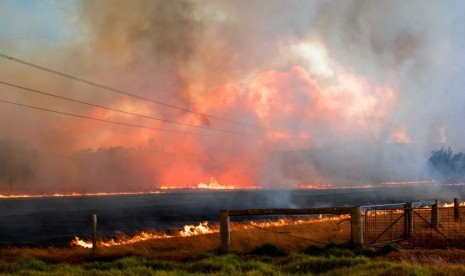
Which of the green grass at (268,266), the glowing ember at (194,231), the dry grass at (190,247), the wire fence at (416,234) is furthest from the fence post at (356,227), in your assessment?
the glowing ember at (194,231)

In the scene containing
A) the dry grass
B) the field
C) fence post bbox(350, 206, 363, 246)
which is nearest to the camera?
the field

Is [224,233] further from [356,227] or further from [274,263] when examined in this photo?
[356,227]

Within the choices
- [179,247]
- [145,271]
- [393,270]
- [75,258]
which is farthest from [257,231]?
[393,270]

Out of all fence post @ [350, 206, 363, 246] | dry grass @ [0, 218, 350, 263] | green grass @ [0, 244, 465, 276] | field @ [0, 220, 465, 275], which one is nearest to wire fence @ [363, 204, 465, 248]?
fence post @ [350, 206, 363, 246]

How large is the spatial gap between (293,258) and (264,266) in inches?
58.6

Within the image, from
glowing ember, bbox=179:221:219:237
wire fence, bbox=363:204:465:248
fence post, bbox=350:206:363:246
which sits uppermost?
fence post, bbox=350:206:363:246

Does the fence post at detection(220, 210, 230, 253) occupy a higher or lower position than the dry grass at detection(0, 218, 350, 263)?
higher

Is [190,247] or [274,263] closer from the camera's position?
[274,263]

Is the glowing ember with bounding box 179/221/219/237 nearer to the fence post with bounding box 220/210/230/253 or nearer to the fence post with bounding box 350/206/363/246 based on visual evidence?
the fence post with bounding box 220/210/230/253

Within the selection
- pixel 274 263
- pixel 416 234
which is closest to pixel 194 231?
pixel 416 234

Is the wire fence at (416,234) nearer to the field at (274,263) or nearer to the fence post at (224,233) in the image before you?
the field at (274,263)

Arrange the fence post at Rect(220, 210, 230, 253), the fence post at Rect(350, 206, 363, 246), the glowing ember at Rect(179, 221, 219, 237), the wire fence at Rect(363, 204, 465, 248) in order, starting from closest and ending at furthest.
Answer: the fence post at Rect(350, 206, 363, 246), the fence post at Rect(220, 210, 230, 253), the wire fence at Rect(363, 204, 465, 248), the glowing ember at Rect(179, 221, 219, 237)

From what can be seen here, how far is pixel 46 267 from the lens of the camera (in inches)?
528

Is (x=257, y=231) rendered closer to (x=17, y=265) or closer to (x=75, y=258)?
(x=75, y=258)
